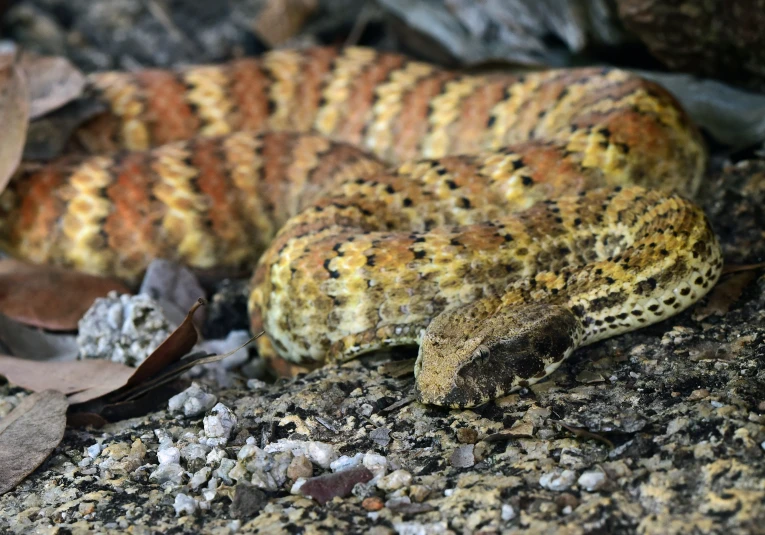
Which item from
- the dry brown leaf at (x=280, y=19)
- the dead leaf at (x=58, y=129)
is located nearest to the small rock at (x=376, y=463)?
the dead leaf at (x=58, y=129)

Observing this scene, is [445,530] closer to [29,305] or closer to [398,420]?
[398,420]

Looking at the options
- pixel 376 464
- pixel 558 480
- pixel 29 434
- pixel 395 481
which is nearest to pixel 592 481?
pixel 558 480

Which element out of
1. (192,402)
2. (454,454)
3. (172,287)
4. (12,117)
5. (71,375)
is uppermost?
(12,117)

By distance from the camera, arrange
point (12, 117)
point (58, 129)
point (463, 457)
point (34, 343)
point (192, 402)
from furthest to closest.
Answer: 1. point (58, 129)
2. point (12, 117)
3. point (34, 343)
4. point (192, 402)
5. point (463, 457)

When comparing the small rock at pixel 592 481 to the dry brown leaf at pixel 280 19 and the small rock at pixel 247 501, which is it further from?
the dry brown leaf at pixel 280 19

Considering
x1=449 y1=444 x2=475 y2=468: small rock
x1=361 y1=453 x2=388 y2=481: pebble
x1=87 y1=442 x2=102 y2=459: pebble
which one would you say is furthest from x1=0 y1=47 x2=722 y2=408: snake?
x1=87 y1=442 x2=102 y2=459: pebble

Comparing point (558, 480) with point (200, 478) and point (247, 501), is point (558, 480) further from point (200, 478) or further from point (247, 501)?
point (200, 478)
